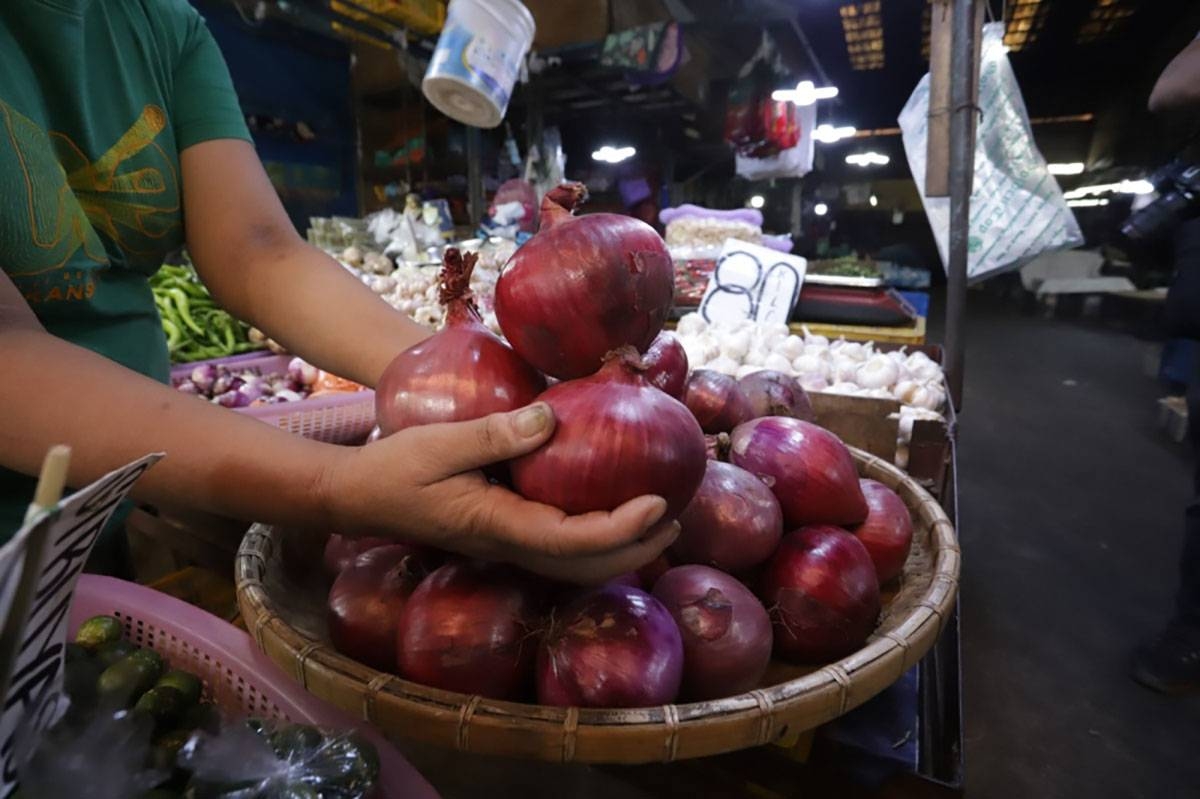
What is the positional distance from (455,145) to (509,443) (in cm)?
683

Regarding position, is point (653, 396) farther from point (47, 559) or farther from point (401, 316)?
point (401, 316)

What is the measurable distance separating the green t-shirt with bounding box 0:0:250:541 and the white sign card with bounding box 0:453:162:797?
0.66 metres

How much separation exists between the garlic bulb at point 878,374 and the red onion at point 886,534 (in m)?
1.11

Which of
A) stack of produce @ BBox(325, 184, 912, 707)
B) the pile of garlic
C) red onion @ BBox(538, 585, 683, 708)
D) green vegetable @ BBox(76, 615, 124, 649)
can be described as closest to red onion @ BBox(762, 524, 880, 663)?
stack of produce @ BBox(325, 184, 912, 707)

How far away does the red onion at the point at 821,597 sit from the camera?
0.91m

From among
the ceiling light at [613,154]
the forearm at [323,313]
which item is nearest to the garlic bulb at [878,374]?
the forearm at [323,313]

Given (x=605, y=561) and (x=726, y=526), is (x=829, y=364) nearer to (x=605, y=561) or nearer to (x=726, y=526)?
(x=726, y=526)

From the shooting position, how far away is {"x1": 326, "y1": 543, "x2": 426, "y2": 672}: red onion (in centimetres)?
84

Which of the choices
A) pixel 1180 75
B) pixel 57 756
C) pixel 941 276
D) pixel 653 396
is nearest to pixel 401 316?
pixel 653 396

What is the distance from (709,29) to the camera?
6004 millimetres

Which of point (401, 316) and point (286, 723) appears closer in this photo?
point (286, 723)

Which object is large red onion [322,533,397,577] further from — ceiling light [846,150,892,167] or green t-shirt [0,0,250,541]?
ceiling light [846,150,892,167]

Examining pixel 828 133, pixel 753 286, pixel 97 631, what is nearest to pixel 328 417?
pixel 97 631

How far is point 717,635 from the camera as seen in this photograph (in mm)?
828
